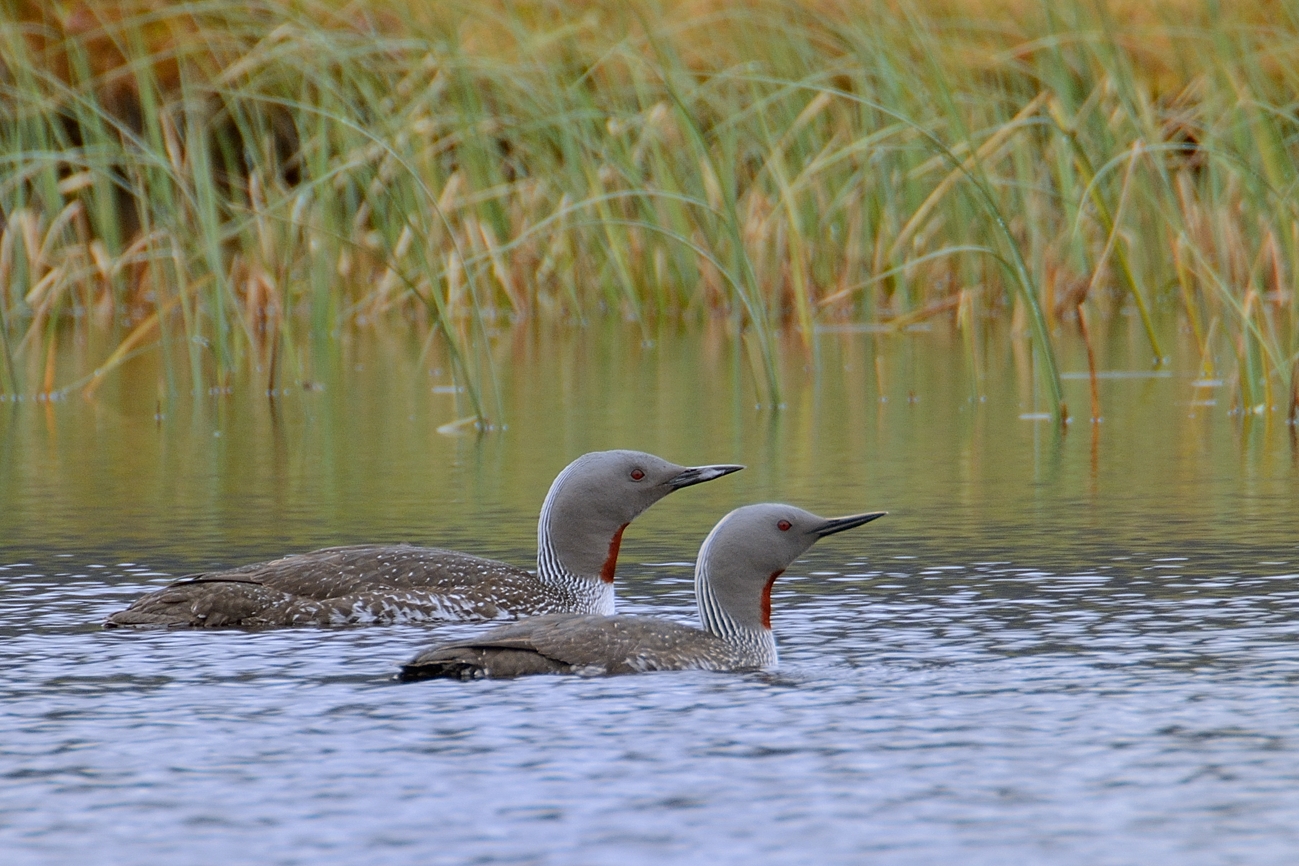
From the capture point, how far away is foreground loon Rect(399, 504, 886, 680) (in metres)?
5.53

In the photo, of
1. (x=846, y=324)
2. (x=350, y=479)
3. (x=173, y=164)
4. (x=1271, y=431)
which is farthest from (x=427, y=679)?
(x=846, y=324)

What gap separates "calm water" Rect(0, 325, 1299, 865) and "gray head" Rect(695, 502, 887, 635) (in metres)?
0.21

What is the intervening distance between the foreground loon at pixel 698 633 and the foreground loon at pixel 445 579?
0.83 m

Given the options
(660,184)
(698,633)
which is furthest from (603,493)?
(660,184)

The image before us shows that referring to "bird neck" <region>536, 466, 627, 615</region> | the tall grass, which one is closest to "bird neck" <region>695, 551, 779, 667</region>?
"bird neck" <region>536, 466, 627, 615</region>

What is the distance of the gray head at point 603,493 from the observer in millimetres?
6852

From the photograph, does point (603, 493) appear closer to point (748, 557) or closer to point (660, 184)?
point (748, 557)

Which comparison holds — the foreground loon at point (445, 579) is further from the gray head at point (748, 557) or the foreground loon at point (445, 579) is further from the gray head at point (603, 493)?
the gray head at point (748, 557)

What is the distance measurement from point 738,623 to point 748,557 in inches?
9.1

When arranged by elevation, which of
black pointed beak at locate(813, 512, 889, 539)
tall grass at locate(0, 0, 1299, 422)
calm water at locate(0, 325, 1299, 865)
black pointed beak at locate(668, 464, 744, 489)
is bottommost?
calm water at locate(0, 325, 1299, 865)

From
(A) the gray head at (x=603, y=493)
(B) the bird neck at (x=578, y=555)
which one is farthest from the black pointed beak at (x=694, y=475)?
(B) the bird neck at (x=578, y=555)

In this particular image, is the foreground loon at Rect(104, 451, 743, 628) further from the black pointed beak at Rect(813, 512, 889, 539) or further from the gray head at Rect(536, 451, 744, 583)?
the black pointed beak at Rect(813, 512, 889, 539)

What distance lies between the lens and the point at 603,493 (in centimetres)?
690

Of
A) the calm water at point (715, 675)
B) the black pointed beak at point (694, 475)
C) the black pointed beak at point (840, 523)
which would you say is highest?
the black pointed beak at point (694, 475)
